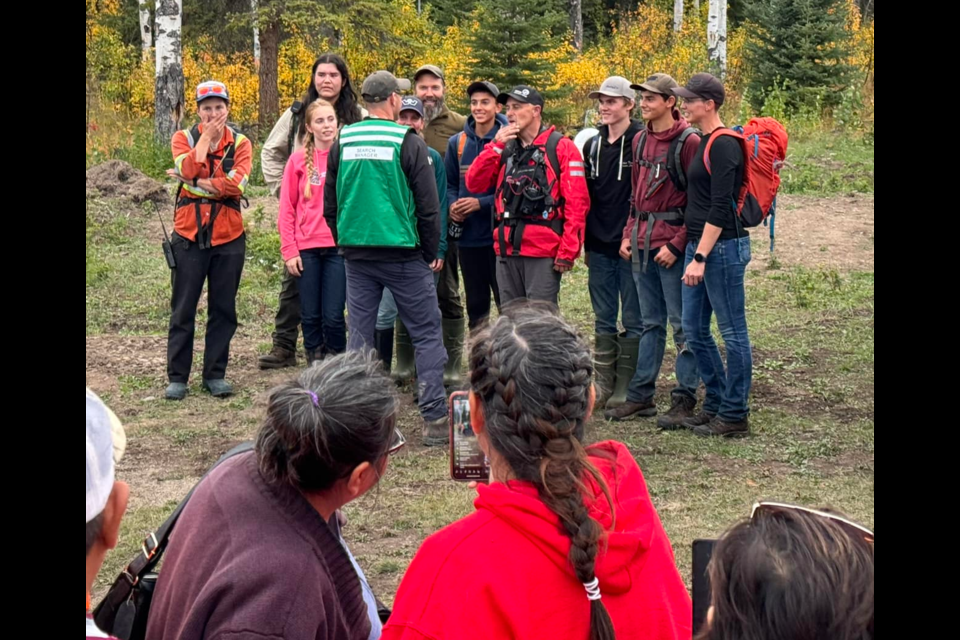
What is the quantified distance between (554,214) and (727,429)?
5.84 ft

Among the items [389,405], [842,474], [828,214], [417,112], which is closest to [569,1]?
[828,214]

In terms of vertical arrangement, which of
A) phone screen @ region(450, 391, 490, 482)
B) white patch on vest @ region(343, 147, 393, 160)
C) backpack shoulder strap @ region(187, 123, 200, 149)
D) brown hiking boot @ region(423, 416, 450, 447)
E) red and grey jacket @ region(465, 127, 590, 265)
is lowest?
brown hiking boot @ region(423, 416, 450, 447)

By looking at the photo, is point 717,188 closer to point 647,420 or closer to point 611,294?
point 611,294

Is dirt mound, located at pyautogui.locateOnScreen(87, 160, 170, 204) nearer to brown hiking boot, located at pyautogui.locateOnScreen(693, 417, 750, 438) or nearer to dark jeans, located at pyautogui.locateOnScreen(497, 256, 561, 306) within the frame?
dark jeans, located at pyautogui.locateOnScreen(497, 256, 561, 306)

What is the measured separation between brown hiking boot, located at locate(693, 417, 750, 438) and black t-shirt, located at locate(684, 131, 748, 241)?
1194mm

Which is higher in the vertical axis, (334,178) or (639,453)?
(334,178)

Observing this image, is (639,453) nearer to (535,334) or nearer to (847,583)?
(535,334)


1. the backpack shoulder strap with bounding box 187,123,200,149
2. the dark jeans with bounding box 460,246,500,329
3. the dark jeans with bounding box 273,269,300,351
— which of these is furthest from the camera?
the dark jeans with bounding box 273,269,300,351

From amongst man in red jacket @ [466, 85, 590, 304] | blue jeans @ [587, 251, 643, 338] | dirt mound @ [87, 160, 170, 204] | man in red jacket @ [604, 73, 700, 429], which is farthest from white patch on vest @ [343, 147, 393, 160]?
dirt mound @ [87, 160, 170, 204]

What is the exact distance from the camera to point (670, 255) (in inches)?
268

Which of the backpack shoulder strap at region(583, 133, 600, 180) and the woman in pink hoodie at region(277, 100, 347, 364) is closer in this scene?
the backpack shoulder strap at region(583, 133, 600, 180)

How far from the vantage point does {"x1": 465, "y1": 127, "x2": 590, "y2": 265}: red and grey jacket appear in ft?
22.9

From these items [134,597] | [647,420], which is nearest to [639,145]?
[647,420]
